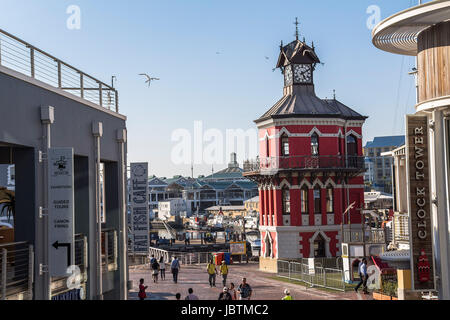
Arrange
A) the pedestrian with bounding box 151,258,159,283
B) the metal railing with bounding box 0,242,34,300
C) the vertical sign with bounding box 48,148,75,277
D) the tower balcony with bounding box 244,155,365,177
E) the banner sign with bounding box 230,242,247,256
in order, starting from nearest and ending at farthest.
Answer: the metal railing with bounding box 0,242,34,300, the vertical sign with bounding box 48,148,75,277, the pedestrian with bounding box 151,258,159,283, the tower balcony with bounding box 244,155,365,177, the banner sign with bounding box 230,242,247,256

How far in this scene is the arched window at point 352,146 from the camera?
43.6m

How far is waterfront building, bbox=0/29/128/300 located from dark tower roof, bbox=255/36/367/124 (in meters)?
21.6

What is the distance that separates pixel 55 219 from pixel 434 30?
1104 cm

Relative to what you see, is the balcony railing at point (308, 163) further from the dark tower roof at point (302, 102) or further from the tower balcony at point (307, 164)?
the dark tower roof at point (302, 102)

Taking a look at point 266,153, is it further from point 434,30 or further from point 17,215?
point 17,215

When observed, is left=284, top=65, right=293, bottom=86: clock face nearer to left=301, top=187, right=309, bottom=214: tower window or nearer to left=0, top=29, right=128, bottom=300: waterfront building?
left=301, top=187, right=309, bottom=214: tower window

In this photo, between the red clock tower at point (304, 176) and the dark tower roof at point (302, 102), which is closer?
the red clock tower at point (304, 176)

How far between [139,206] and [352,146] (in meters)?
19.9

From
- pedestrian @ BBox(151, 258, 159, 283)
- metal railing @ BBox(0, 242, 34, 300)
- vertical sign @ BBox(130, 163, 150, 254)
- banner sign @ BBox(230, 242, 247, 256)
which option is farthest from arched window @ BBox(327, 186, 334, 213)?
metal railing @ BBox(0, 242, 34, 300)

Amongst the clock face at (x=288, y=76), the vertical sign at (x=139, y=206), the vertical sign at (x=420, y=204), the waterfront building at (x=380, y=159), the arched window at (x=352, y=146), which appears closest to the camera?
the vertical sign at (x=420, y=204)

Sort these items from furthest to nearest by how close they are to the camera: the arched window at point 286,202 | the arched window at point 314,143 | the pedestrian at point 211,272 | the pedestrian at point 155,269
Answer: the arched window at point 314,143
the arched window at point 286,202
the pedestrian at point 155,269
the pedestrian at point 211,272

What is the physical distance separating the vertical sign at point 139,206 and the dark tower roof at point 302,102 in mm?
14480

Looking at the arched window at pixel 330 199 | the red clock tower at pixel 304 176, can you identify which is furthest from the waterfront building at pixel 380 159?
the arched window at pixel 330 199

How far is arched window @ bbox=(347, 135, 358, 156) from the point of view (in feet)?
143
